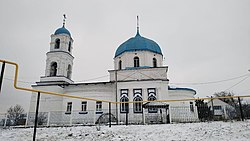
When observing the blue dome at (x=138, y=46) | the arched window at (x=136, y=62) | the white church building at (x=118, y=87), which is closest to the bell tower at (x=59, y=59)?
the white church building at (x=118, y=87)

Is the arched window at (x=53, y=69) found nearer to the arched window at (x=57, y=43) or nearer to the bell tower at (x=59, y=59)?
the bell tower at (x=59, y=59)

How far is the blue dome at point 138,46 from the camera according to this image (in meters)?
24.4

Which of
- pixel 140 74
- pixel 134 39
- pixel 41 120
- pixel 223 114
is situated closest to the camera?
pixel 223 114

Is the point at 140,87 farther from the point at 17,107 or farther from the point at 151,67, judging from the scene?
the point at 17,107

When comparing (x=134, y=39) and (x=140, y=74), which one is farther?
(x=134, y=39)

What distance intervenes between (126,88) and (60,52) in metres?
10.6

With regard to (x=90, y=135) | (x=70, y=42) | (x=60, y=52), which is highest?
(x=70, y=42)

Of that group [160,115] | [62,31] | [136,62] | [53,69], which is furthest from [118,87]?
[62,31]

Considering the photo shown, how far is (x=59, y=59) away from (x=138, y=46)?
10.8 meters

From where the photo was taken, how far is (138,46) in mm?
24453

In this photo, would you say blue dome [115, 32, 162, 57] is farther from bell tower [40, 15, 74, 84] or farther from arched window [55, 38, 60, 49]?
arched window [55, 38, 60, 49]

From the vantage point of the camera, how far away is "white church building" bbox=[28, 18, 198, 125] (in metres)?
18.9

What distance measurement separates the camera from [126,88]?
2080cm

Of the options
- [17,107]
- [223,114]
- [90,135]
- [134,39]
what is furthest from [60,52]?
[17,107]
